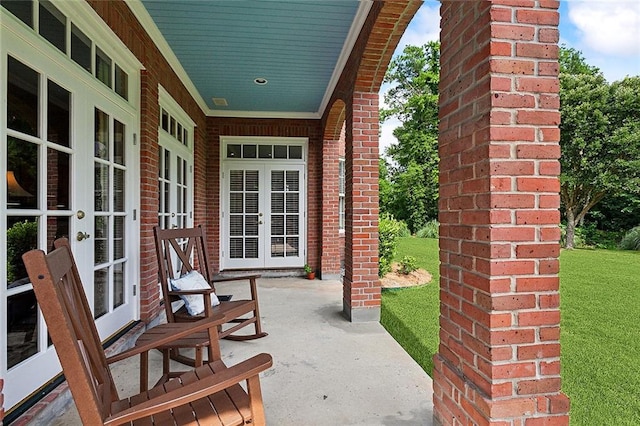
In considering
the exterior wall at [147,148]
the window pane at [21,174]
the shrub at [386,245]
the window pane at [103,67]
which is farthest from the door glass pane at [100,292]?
the shrub at [386,245]

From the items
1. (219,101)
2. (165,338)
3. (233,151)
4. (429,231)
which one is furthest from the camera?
(429,231)

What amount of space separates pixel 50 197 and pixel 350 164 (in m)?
2.68

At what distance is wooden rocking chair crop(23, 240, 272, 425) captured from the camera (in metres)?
1.03

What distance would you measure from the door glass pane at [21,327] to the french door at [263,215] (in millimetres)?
4540

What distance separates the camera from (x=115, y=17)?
2721 millimetres

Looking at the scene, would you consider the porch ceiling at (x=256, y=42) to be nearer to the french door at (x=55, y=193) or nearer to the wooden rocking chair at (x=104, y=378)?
the french door at (x=55, y=193)

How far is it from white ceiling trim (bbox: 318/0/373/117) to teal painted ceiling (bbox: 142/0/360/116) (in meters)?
0.03

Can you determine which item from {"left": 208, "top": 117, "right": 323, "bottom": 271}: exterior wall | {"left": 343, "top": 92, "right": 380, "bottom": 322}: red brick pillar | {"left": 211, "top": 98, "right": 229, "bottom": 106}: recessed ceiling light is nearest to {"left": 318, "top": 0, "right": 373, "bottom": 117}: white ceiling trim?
{"left": 343, "top": 92, "right": 380, "bottom": 322}: red brick pillar

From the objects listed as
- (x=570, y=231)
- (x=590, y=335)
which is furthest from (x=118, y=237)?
(x=570, y=231)

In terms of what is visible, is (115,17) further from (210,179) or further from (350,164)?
(210,179)

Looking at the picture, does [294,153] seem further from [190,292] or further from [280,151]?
[190,292]

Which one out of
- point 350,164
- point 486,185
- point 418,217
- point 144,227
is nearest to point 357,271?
point 350,164

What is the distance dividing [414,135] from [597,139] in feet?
26.2

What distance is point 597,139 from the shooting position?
39.6ft
